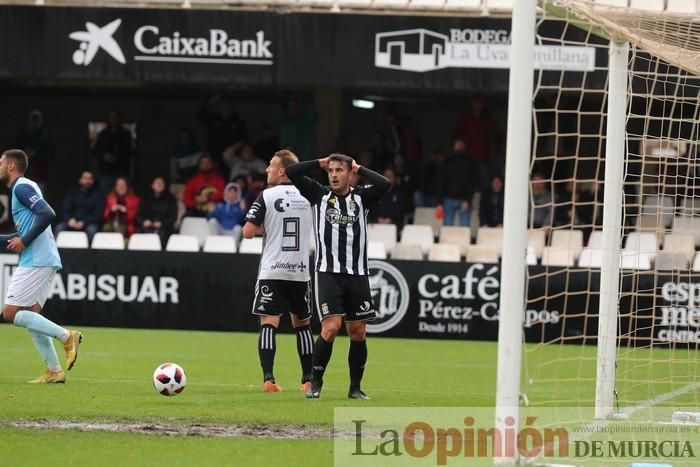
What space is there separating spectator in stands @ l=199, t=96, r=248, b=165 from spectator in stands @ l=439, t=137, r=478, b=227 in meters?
3.71

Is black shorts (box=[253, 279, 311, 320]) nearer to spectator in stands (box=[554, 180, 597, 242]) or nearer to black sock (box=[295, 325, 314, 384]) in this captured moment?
black sock (box=[295, 325, 314, 384])

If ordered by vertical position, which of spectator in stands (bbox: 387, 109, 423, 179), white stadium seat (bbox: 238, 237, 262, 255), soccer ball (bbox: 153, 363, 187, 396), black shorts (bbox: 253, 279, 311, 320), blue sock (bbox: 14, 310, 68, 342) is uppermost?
spectator in stands (bbox: 387, 109, 423, 179)

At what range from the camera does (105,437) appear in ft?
26.0

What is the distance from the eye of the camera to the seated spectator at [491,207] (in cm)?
2022

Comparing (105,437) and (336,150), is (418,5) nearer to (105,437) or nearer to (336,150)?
(336,150)

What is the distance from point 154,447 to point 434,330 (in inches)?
435

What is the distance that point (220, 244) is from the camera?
61.8ft

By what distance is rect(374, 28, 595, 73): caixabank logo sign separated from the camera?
19094mm

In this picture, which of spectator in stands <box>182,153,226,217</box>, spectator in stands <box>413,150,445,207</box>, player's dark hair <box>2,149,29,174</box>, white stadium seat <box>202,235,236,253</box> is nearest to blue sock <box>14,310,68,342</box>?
player's dark hair <box>2,149,29,174</box>

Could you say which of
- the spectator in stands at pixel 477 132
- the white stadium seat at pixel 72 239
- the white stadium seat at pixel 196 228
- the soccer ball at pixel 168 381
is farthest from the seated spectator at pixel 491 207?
the soccer ball at pixel 168 381

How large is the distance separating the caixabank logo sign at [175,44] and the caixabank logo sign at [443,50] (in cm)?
182

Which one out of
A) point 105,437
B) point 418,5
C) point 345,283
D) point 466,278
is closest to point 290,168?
point 345,283

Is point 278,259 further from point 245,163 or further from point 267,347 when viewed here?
point 245,163

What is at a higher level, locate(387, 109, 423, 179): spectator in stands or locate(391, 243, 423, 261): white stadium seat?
locate(387, 109, 423, 179): spectator in stands
